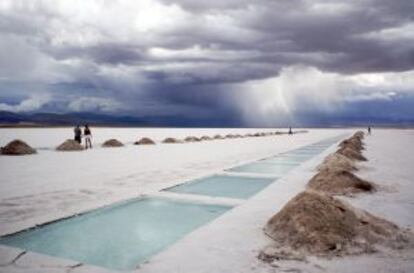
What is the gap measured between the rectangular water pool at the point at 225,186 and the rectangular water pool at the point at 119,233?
1.64 m

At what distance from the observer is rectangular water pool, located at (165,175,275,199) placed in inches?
449

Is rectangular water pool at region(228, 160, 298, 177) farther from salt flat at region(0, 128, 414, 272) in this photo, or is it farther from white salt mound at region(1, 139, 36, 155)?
white salt mound at region(1, 139, 36, 155)

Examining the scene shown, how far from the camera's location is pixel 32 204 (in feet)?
29.6

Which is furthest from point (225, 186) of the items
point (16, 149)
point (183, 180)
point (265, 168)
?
point (16, 149)

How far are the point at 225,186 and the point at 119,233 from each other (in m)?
5.67

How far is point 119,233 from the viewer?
7.45 m

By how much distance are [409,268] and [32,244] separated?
525cm

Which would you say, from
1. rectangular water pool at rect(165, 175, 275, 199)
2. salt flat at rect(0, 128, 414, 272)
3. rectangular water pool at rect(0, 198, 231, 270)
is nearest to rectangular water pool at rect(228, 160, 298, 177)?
salt flat at rect(0, 128, 414, 272)

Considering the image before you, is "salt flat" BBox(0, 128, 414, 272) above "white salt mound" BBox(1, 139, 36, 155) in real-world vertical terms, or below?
below

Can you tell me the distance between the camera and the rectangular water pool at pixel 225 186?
11.4m

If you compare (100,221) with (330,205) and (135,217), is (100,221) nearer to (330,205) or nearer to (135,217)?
(135,217)

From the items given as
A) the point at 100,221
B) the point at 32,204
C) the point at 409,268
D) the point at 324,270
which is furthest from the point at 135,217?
the point at 409,268

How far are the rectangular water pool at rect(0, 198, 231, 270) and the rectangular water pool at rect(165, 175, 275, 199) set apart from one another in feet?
5.38

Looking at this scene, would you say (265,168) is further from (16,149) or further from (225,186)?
(16,149)
